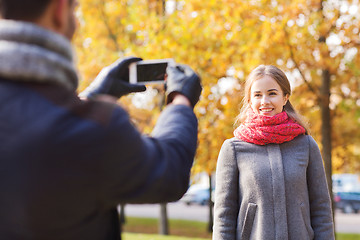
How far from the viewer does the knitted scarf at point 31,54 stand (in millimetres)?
1045

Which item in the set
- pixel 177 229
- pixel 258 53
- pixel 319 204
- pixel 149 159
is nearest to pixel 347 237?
pixel 177 229

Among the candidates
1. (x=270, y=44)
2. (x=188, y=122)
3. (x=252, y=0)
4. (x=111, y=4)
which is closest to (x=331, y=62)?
(x=270, y=44)

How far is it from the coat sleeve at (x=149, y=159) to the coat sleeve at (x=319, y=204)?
1823 millimetres

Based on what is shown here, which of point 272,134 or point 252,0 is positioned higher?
point 252,0

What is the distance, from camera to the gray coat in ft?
9.25

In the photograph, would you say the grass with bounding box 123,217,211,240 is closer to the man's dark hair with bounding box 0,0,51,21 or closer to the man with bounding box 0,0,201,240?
the man with bounding box 0,0,201,240

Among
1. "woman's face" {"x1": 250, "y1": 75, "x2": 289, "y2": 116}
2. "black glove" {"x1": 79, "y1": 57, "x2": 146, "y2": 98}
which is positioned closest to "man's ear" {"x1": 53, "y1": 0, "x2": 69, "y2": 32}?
"black glove" {"x1": 79, "y1": 57, "x2": 146, "y2": 98}

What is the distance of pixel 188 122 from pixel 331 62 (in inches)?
299

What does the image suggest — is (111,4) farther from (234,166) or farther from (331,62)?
(234,166)

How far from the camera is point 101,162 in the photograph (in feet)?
3.45

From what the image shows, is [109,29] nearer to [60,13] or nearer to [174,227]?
[174,227]

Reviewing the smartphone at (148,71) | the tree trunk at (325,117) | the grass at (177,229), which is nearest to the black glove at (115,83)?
the smartphone at (148,71)

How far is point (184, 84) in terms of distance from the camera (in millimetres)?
1336

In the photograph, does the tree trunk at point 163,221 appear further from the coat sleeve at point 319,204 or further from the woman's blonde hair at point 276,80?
the coat sleeve at point 319,204
